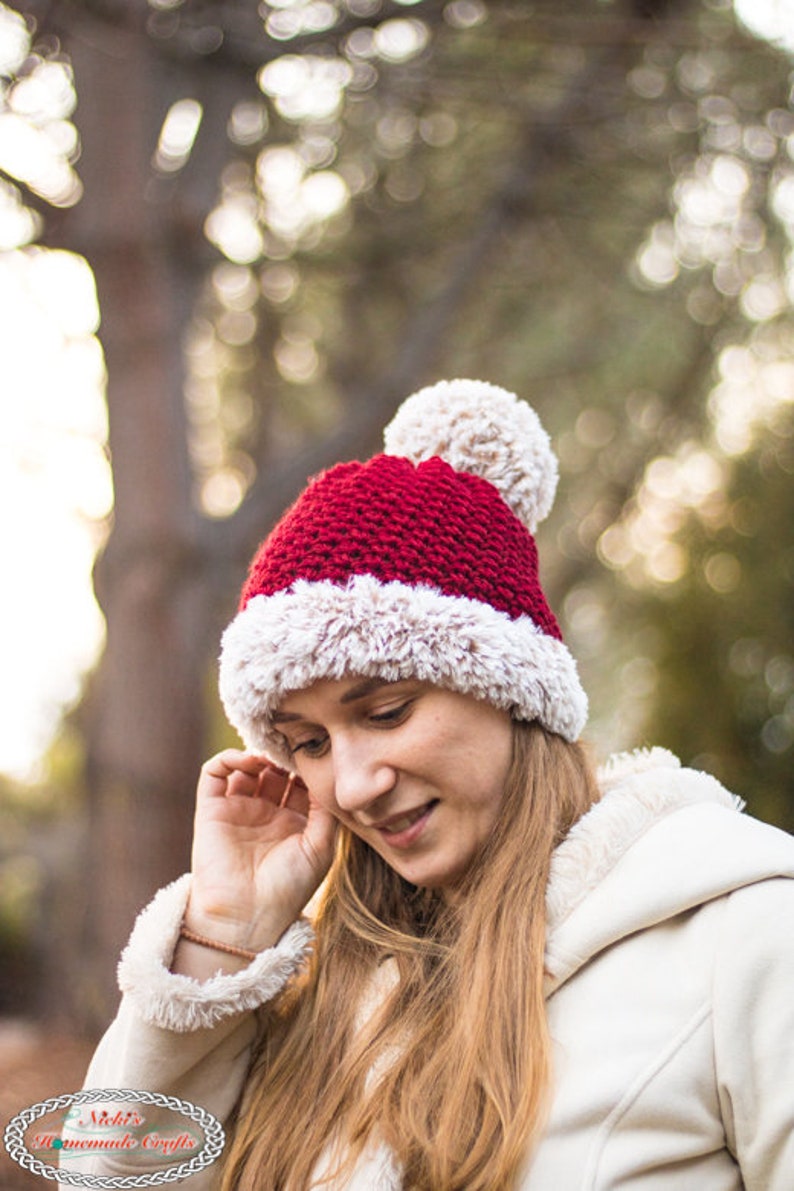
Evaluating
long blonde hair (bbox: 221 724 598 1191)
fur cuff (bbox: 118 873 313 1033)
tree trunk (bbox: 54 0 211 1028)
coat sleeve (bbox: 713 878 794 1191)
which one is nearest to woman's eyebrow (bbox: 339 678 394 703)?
long blonde hair (bbox: 221 724 598 1191)

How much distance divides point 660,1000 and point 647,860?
203 millimetres

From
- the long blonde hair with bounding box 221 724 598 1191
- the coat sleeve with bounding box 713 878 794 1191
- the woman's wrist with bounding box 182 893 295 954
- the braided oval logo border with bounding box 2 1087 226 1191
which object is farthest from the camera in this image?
the woman's wrist with bounding box 182 893 295 954

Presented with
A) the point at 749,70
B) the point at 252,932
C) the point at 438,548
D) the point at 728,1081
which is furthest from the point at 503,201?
the point at 728,1081

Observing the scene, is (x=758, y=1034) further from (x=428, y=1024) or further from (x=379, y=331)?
(x=379, y=331)

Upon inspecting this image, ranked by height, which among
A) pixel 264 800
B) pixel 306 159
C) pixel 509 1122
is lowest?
pixel 509 1122

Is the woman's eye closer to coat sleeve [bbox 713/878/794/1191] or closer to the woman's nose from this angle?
the woman's nose

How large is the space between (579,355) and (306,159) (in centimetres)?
280

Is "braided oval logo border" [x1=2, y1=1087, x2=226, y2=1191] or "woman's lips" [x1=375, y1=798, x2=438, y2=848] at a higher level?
"woman's lips" [x1=375, y1=798, x2=438, y2=848]

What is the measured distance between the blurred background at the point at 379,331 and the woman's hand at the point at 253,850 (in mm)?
1819

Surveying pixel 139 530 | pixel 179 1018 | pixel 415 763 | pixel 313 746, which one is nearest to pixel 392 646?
pixel 415 763

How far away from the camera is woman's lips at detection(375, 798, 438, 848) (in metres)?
1.78

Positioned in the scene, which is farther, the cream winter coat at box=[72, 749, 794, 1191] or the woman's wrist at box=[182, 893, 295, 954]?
the woman's wrist at box=[182, 893, 295, 954]

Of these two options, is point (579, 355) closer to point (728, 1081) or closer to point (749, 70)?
point (749, 70)

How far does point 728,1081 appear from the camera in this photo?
1466 mm
